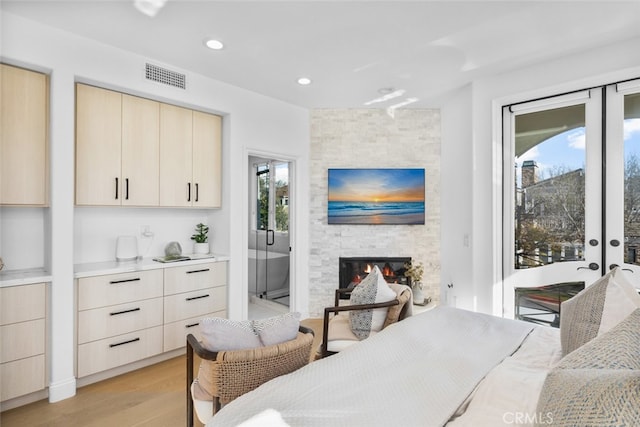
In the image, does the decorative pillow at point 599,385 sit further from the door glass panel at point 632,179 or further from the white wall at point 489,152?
the white wall at point 489,152

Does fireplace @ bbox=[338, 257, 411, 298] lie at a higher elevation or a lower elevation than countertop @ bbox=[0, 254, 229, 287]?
lower

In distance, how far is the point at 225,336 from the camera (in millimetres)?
1486

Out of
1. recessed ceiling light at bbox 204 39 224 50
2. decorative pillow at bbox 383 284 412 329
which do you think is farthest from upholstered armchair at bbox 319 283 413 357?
recessed ceiling light at bbox 204 39 224 50

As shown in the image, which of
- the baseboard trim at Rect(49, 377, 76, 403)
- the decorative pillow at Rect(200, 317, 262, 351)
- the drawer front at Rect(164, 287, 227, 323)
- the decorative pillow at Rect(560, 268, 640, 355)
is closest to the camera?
the decorative pillow at Rect(560, 268, 640, 355)

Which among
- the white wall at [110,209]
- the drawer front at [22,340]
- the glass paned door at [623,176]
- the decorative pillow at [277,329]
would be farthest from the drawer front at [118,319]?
the glass paned door at [623,176]

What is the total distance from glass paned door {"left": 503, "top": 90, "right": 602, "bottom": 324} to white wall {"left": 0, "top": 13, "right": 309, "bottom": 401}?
2297mm

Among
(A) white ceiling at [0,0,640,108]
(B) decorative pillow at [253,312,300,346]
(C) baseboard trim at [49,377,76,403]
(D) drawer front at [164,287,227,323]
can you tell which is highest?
(A) white ceiling at [0,0,640,108]

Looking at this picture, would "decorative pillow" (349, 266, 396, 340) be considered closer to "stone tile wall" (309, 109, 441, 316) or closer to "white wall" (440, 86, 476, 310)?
"white wall" (440, 86, 476, 310)

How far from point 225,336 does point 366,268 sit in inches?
117

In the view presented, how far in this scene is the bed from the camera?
0.76 metres

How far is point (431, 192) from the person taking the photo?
4.23 metres

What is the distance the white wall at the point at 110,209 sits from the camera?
7.98ft

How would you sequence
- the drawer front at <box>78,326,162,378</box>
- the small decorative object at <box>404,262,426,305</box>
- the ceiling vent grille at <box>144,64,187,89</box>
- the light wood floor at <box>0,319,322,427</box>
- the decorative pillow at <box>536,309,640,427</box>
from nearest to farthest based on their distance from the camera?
the decorative pillow at <box>536,309,640,427</box>, the light wood floor at <box>0,319,322,427</box>, the drawer front at <box>78,326,162,378</box>, the ceiling vent grille at <box>144,64,187,89</box>, the small decorative object at <box>404,262,426,305</box>

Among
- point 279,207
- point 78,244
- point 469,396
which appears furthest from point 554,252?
point 78,244
